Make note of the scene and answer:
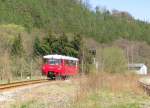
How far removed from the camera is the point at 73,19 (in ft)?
485

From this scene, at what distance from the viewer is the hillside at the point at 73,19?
11891 centimetres

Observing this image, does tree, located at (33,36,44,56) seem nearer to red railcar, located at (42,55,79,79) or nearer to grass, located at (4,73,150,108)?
red railcar, located at (42,55,79,79)

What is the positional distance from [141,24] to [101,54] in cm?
10533

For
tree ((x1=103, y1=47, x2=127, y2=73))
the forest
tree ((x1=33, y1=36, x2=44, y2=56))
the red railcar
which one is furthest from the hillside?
the red railcar

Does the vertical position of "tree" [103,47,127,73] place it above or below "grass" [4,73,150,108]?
above

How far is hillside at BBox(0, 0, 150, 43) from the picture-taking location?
11891 cm

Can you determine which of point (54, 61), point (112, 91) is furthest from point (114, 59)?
point (112, 91)

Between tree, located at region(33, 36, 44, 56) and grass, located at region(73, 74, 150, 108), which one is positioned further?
tree, located at region(33, 36, 44, 56)

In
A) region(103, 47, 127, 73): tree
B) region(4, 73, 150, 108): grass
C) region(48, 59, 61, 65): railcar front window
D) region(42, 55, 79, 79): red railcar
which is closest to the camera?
region(4, 73, 150, 108): grass

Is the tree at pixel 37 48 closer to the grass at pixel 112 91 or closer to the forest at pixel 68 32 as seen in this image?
the forest at pixel 68 32

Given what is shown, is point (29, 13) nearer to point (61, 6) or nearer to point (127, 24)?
point (61, 6)

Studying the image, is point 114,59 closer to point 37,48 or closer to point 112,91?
point 37,48

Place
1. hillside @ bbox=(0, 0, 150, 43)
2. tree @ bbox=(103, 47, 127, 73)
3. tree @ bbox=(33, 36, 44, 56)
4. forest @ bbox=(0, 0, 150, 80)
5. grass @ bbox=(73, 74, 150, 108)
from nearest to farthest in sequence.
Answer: grass @ bbox=(73, 74, 150, 108) → forest @ bbox=(0, 0, 150, 80) → tree @ bbox=(103, 47, 127, 73) → tree @ bbox=(33, 36, 44, 56) → hillside @ bbox=(0, 0, 150, 43)

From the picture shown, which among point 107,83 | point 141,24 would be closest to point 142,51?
point 141,24
